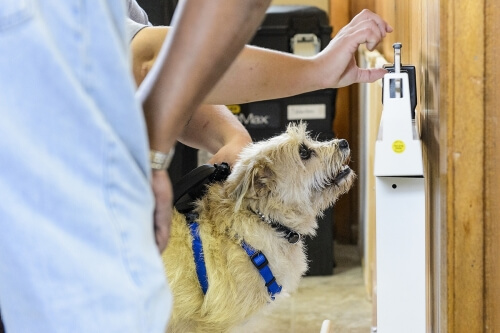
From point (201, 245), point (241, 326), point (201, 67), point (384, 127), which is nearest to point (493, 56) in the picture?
A: point (384, 127)

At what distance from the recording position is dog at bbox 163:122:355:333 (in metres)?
2.04

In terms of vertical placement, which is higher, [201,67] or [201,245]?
[201,67]

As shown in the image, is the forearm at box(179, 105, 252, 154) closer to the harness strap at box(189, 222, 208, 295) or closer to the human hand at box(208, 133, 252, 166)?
the human hand at box(208, 133, 252, 166)

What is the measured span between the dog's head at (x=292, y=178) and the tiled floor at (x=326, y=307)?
33.0 inches

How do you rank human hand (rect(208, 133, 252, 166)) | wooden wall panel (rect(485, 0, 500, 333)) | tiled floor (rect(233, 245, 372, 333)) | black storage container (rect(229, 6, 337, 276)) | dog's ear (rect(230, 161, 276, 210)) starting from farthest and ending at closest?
black storage container (rect(229, 6, 337, 276)) → tiled floor (rect(233, 245, 372, 333)) → human hand (rect(208, 133, 252, 166)) → dog's ear (rect(230, 161, 276, 210)) → wooden wall panel (rect(485, 0, 500, 333))

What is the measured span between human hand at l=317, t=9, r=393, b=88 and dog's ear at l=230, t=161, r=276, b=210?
473mm

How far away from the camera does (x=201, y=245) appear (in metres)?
2.05

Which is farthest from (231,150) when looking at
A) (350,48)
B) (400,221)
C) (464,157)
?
(464,157)

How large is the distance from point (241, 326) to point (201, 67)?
1419 millimetres

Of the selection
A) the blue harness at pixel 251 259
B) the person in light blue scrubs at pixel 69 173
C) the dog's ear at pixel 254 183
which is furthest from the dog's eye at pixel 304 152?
the person in light blue scrubs at pixel 69 173

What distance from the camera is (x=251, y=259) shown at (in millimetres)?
2117

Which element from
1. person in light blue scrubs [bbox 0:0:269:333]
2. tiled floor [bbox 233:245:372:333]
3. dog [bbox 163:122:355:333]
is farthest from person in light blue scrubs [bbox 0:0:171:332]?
tiled floor [bbox 233:245:372:333]

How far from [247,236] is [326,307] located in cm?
168

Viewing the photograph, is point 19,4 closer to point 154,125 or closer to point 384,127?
point 154,125
